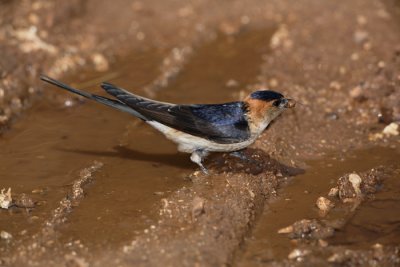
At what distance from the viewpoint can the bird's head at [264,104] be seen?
18.5ft

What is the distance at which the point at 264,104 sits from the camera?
18.6 ft

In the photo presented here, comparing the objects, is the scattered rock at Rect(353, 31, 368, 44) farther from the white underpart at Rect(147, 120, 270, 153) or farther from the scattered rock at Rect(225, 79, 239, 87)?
the white underpart at Rect(147, 120, 270, 153)

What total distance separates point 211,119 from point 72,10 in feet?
14.9

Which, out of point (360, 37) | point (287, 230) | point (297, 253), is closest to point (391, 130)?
point (287, 230)

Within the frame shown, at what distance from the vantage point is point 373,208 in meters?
5.14

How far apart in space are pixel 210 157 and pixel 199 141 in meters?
0.53

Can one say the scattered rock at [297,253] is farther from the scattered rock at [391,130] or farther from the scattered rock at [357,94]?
the scattered rock at [357,94]

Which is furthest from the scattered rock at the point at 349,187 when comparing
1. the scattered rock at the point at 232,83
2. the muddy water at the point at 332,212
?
the scattered rock at the point at 232,83

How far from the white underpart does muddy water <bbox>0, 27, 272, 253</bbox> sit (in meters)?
0.28

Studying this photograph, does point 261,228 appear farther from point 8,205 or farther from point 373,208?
point 8,205

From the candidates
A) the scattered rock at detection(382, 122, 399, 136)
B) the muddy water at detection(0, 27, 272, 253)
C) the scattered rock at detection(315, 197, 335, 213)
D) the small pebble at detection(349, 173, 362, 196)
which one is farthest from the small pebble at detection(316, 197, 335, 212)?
the scattered rock at detection(382, 122, 399, 136)

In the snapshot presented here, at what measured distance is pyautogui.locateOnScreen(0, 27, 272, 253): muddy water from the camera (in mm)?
4906

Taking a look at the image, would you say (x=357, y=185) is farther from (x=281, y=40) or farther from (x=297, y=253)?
(x=281, y=40)

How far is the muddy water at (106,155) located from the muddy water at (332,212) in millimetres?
859
